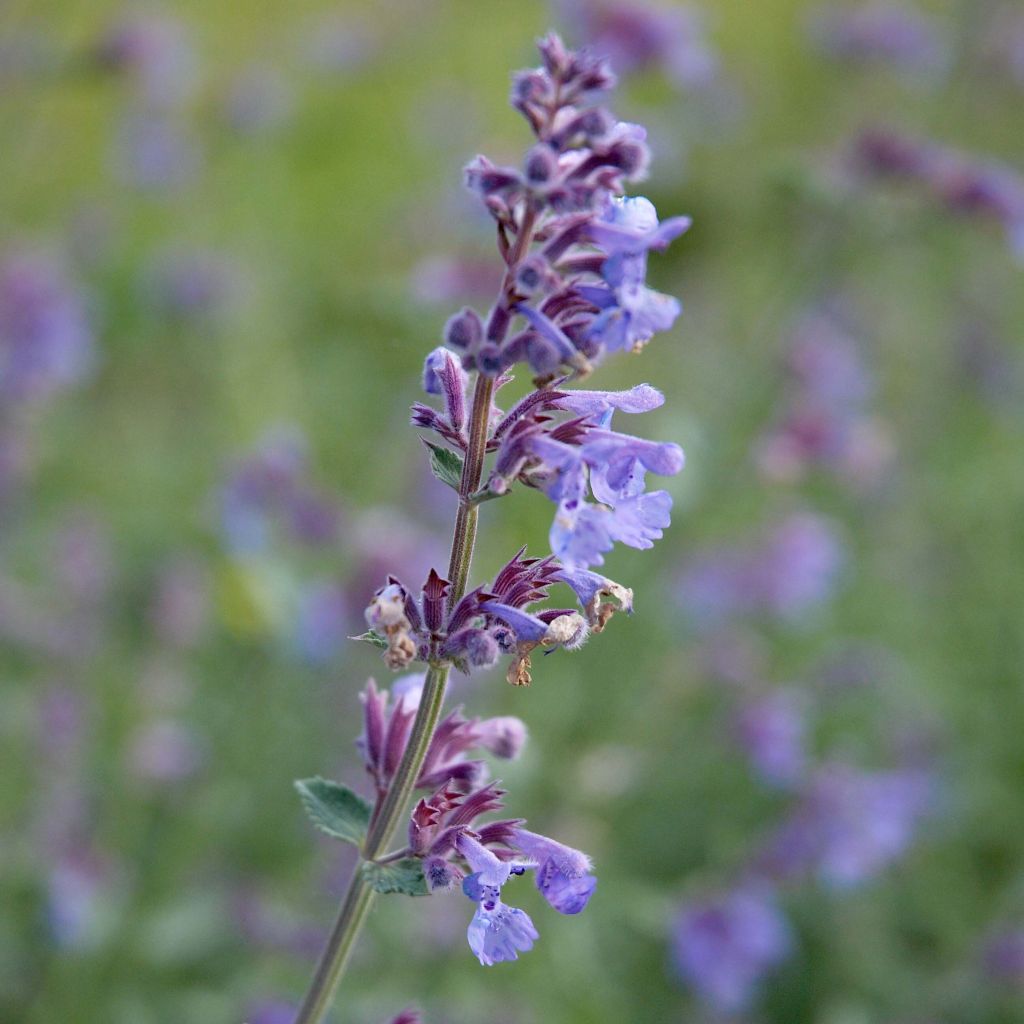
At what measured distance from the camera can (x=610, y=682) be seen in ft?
16.0

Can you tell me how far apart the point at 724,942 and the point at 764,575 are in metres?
1.73

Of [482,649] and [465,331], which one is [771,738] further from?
[465,331]

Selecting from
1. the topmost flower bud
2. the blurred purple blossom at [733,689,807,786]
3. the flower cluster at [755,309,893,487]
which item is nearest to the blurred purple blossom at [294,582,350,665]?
the blurred purple blossom at [733,689,807,786]

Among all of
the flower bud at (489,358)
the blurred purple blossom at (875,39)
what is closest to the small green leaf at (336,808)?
the flower bud at (489,358)

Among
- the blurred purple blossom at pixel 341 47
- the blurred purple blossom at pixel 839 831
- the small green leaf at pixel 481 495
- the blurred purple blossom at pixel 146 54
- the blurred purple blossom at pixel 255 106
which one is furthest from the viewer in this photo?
the blurred purple blossom at pixel 341 47

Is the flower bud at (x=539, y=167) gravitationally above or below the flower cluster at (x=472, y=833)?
above

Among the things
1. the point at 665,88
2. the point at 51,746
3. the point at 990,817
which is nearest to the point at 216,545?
the point at 51,746

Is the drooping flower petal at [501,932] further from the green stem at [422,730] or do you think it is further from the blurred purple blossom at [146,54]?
the blurred purple blossom at [146,54]

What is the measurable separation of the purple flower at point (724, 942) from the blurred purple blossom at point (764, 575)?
149cm

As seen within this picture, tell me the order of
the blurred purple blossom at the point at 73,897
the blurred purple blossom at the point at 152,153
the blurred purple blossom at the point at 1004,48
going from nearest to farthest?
the blurred purple blossom at the point at 73,897
the blurred purple blossom at the point at 1004,48
the blurred purple blossom at the point at 152,153

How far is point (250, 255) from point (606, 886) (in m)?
4.49

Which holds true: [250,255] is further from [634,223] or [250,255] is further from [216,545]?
[634,223]

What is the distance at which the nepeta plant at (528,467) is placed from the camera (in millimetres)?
1597

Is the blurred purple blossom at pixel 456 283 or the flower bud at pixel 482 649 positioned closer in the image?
the flower bud at pixel 482 649
